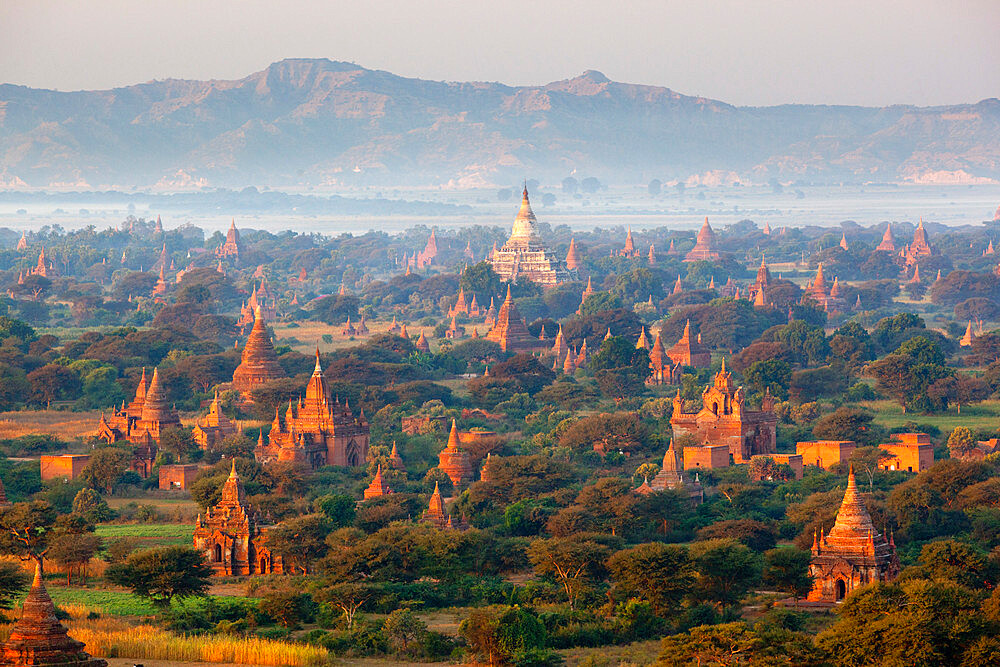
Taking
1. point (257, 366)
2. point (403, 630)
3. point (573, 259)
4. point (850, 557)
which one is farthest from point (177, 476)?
point (573, 259)

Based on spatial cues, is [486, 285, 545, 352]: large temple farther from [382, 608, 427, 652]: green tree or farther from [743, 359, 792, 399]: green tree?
[382, 608, 427, 652]: green tree

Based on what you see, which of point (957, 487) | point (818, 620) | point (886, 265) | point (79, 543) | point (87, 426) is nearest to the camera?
point (818, 620)

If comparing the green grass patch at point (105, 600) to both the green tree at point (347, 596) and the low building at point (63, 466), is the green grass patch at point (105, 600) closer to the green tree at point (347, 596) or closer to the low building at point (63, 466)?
the green tree at point (347, 596)

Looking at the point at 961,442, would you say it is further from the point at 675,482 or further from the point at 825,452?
the point at 675,482

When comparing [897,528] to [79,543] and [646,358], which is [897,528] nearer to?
[79,543]

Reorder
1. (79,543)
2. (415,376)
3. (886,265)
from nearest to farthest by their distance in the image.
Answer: (79,543) < (415,376) < (886,265)

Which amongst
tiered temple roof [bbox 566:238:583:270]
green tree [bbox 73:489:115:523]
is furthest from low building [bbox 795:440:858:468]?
tiered temple roof [bbox 566:238:583:270]

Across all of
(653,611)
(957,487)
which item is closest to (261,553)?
(653,611)

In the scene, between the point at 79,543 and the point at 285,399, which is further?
the point at 285,399
